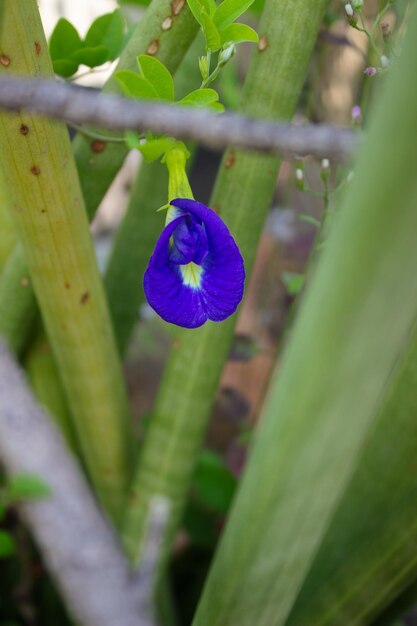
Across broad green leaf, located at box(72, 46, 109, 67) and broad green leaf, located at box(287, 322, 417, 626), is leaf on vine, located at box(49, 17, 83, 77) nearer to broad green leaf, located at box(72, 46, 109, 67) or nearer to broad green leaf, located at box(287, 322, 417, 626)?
Result: broad green leaf, located at box(72, 46, 109, 67)

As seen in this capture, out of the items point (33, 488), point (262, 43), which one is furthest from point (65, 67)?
point (33, 488)

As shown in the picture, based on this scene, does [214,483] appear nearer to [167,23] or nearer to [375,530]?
[375,530]

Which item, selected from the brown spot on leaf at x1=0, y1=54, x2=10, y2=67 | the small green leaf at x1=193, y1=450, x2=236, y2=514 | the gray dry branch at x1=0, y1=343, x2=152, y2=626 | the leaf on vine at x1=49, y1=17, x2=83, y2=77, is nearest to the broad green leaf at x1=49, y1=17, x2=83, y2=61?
the leaf on vine at x1=49, y1=17, x2=83, y2=77

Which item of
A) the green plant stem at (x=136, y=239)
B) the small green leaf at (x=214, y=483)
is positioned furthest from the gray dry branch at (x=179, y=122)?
the small green leaf at (x=214, y=483)

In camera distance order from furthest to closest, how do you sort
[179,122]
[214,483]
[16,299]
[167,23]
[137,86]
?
[214,483] < [16,299] < [167,23] < [137,86] < [179,122]

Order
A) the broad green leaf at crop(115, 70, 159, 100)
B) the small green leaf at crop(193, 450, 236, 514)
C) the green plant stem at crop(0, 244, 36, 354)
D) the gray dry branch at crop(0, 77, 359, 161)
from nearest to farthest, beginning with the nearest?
the gray dry branch at crop(0, 77, 359, 161), the broad green leaf at crop(115, 70, 159, 100), the green plant stem at crop(0, 244, 36, 354), the small green leaf at crop(193, 450, 236, 514)

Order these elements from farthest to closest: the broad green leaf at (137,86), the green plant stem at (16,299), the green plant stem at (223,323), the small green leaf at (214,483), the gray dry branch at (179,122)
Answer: the small green leaf at (214,483), the green plant stem at (16,299), the green plant stem at (223,323), the broad green leaf at (137,86), the gray dry branch at (179,122)

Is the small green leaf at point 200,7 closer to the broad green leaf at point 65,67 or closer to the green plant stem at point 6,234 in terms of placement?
the broad green leaf at point 65,67
